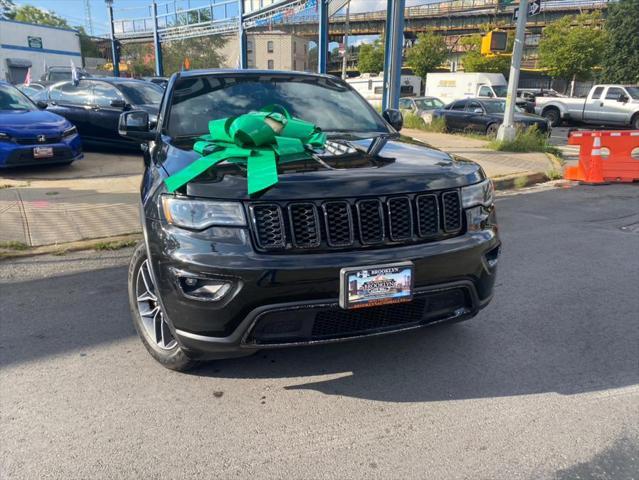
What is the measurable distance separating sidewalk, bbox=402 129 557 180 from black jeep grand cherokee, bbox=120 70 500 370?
667cm

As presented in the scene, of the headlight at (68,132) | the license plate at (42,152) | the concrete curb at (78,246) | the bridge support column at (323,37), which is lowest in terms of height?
the concrete curb at (78,246)

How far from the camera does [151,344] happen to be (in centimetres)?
297

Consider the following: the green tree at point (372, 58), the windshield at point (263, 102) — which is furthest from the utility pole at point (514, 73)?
the green tree at point (372, 58)

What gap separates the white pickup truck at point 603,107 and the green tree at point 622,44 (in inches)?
917

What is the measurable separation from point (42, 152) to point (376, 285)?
7291mm

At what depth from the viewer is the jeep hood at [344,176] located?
2.40 meters

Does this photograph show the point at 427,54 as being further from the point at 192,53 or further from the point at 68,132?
the point at 68,132

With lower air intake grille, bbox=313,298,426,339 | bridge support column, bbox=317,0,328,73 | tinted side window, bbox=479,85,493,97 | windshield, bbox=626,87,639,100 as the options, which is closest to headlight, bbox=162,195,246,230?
lower air intake grille, bbox=313,298,426,339

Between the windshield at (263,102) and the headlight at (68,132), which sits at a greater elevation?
the windshield at (263,102)

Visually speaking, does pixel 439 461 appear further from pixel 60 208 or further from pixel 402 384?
pixel 60 208

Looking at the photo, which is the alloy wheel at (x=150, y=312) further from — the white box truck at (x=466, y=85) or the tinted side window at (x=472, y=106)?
the white box truck at (x=466, y=85)

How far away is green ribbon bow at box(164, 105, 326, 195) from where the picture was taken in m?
2.48

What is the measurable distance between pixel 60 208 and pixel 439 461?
563 centimetres

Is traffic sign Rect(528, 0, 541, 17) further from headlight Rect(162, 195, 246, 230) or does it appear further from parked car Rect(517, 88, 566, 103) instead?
headlight Rect(162, 195, 246, 230)
